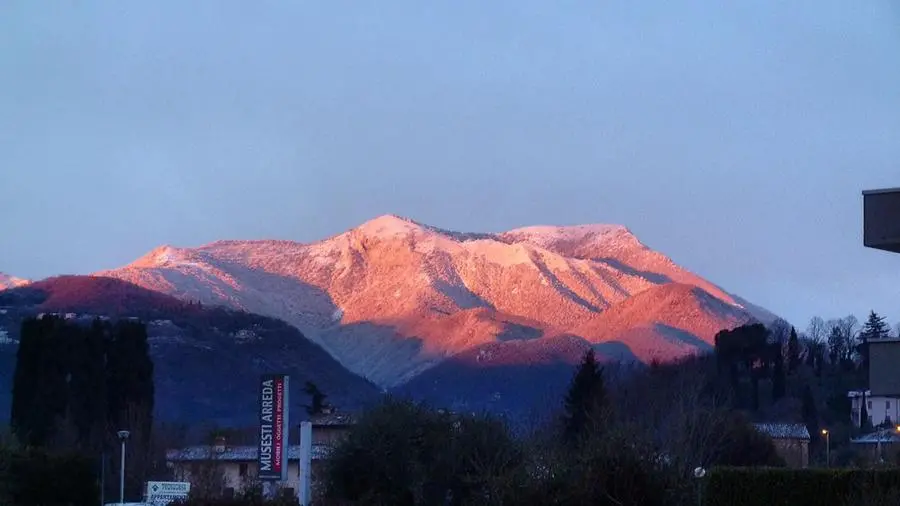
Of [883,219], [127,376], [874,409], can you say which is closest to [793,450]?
[127,376]

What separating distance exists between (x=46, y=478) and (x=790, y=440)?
3344cm

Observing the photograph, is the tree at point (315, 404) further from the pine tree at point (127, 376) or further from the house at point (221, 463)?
the pine tree at point (127, 376)

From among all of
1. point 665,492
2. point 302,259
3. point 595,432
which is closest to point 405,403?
point 595,432

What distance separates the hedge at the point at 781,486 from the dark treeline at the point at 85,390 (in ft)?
122

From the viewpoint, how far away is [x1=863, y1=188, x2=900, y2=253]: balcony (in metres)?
13.3

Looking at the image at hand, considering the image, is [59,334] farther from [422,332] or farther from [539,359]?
[422,332]

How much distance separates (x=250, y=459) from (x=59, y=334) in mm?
10627

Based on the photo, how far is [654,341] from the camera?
11694 cm

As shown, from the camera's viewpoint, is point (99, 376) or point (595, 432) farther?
point (99, 376)

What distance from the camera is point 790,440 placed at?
63.2 meters

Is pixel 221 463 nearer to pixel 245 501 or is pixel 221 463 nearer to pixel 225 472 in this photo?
pixel 225 472

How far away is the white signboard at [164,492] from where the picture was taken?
3994 cm

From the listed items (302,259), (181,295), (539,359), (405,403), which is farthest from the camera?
(302,259)

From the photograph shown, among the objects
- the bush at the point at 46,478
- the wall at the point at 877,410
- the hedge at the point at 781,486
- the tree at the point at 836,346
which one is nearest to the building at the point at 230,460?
the bush at the point at 46,478
